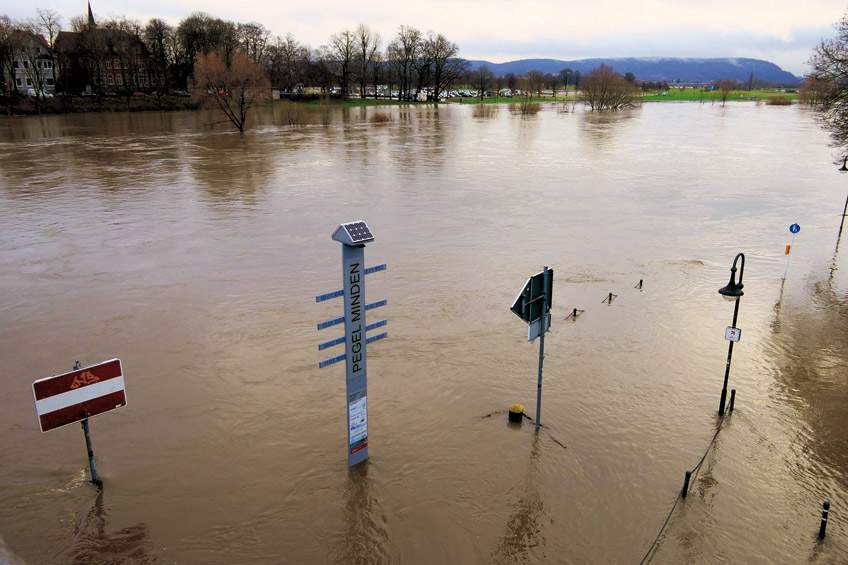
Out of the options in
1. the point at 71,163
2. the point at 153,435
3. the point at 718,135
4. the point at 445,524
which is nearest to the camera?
the point at 445,524

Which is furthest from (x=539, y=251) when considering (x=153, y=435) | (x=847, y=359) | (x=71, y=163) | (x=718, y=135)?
(x=718, y=135)

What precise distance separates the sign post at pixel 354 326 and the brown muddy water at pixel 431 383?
0.59m

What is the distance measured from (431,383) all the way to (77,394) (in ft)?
17.7

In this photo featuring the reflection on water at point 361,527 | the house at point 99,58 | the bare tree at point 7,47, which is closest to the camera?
the reflection on water at point 361,527

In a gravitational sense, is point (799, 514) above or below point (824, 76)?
below

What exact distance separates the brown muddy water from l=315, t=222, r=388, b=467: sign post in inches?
23.3

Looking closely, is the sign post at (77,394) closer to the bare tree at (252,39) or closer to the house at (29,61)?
the house at (29,61)

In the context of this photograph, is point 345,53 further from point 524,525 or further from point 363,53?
point 524,525

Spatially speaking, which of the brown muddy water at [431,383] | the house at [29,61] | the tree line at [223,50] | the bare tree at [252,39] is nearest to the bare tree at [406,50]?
the tree line at [223,50]

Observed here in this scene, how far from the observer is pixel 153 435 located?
842cm

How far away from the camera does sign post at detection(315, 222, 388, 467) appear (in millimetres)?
6777

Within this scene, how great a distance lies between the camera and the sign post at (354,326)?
22.2ft

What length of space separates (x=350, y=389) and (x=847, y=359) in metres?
9.73

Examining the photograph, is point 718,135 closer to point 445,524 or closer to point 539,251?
point 539,251
